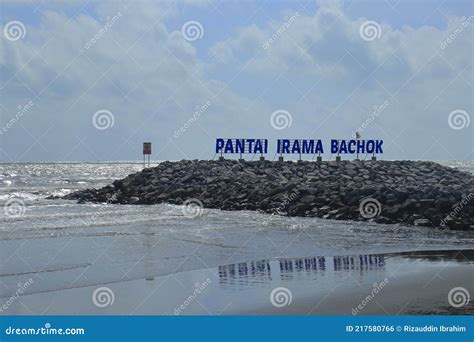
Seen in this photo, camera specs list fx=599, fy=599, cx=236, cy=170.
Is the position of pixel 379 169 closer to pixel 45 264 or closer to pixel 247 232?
pixel 247 232

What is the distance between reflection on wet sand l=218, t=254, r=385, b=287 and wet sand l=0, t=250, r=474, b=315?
0.06 feet

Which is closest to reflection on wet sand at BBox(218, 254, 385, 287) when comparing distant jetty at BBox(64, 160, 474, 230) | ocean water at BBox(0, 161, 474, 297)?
ocean water at BBox(0, 161, 474, 297)

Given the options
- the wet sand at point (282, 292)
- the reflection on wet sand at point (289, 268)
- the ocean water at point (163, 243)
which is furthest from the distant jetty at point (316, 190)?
the wet sand at point (282, 292)

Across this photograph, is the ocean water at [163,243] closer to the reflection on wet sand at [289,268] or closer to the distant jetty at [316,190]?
→ the reflection on wet sand at [289,268]

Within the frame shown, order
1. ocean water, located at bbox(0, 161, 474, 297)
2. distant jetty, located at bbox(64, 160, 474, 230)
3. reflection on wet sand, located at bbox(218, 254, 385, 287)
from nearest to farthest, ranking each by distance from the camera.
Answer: reflection on wet sand, located at bbox(218, 254, 385, 287), ocean water, located at bbox(0, 161, 474, 297), distant jetty, located at bbox(64, 160, 474, 230)

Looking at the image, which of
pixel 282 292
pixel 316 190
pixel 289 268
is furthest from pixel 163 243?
pixel 316 190

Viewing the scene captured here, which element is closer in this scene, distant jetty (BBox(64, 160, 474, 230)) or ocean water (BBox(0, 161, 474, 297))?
ocean water (BBox(0, 161, 474, 297))

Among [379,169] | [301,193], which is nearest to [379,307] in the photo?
[301,193]

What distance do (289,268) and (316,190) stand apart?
13.7 metres

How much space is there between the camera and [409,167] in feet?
124

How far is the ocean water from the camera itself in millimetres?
10984

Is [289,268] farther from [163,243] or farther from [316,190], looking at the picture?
[316,190]

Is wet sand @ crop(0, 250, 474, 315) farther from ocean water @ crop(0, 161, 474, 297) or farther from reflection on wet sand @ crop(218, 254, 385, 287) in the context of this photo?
ocean water @ crop(0, 161, 474, 297)

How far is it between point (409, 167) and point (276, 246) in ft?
84.6
